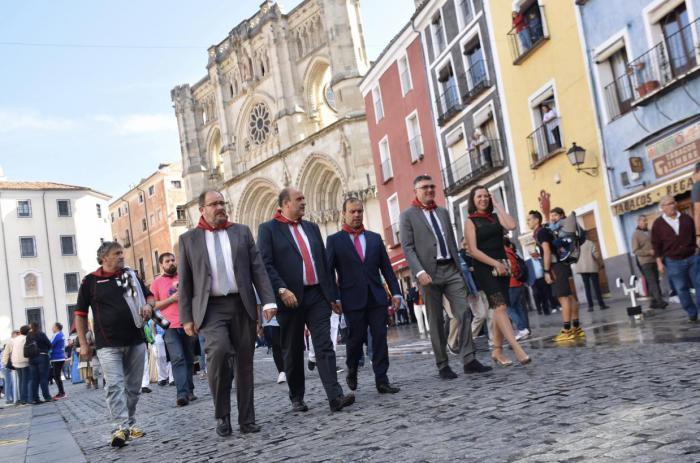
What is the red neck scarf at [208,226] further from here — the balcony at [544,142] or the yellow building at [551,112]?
the balcony at [544,142]

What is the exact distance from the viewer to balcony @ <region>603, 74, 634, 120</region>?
19.3 meters

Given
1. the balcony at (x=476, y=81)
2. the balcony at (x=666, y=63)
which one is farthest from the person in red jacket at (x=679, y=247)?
the balcony at (x=476, y=81)

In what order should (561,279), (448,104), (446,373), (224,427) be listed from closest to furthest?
(224,427) → (446,373) → (561,279) → (448,104)

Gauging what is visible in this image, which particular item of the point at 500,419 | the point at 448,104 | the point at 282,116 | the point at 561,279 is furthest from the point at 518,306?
the point at 282,116

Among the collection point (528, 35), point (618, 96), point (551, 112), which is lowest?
point (618, 96)

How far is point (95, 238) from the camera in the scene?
63812 millimetres

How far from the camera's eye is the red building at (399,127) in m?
32.5

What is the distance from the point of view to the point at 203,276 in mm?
6230

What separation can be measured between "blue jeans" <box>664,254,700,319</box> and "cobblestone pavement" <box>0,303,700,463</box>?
0.87m

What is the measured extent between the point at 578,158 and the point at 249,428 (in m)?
16.2

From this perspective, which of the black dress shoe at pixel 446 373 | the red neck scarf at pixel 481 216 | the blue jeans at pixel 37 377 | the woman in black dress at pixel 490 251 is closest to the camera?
the black dress shoe at pixel 446 373

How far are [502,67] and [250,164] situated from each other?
29176 mm

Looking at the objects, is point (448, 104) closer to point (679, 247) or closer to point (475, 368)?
point (679, 247)

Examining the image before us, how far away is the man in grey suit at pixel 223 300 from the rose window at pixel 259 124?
45.4m
